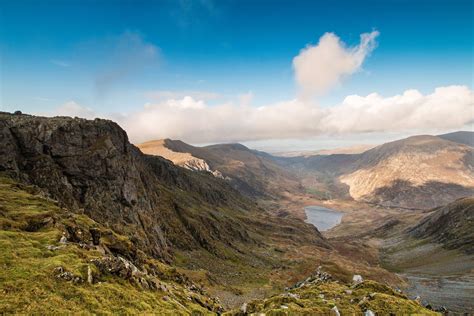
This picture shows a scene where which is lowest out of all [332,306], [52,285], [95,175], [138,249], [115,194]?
[138,249]

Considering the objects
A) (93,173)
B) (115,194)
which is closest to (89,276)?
(93,173)

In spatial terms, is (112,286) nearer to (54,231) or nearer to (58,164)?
(54,231)

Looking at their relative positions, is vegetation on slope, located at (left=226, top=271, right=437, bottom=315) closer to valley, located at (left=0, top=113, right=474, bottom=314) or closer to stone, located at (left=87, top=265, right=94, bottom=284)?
valley, located at (left=0, top=113, right=474, bottom=314)

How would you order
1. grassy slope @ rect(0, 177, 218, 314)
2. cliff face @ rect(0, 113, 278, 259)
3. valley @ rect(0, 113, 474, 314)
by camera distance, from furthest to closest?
cliff face @ rect(0, 113, 278, 259)
valley @ rect(0, 113, 474, 314)
grassy slope @ rect(0, 177, 218, 314)

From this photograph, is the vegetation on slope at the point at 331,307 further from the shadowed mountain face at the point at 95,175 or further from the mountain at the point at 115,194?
the shadowed mountain face at the point at 95,175

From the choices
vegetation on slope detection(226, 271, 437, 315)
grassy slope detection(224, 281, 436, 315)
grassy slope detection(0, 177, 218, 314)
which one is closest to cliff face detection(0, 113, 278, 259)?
grassy slope detection(0, 177, 218, 314)

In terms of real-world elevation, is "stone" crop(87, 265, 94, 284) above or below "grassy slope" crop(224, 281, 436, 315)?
above

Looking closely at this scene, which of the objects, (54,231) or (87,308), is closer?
(87,308)

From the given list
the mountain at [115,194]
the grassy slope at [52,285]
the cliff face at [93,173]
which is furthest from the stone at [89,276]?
the cliff face at [93,173]

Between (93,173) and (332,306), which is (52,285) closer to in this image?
(332,306)

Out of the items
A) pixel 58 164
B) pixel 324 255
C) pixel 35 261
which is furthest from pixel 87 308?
pixel 324 255

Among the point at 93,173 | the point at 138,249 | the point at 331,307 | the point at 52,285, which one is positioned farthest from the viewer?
the point at 93,173
